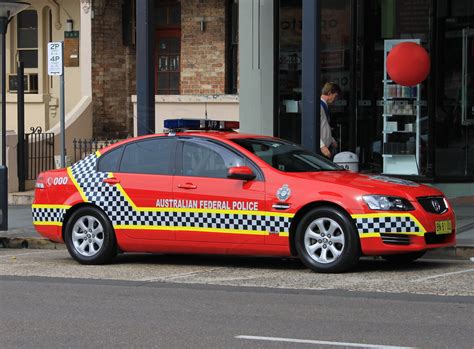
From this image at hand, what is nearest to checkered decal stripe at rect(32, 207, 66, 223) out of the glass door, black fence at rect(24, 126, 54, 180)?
the glass door

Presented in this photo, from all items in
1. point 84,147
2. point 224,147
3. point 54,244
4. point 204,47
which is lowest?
point 54,244

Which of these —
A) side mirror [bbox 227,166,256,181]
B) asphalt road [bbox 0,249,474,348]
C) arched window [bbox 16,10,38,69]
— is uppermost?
arched window [bbox 16,10,38,69]

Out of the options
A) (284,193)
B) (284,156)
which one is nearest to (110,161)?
(284,156)

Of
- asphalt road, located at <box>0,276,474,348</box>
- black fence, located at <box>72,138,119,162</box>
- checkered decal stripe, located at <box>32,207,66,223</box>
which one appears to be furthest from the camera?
black fence, located at <box>72,138,119,162</box>

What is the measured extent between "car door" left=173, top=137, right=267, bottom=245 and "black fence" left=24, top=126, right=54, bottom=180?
9.88 m

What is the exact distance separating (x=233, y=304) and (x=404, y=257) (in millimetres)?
3063

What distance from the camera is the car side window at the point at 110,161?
472 inches

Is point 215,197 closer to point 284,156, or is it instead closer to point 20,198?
point 284,156

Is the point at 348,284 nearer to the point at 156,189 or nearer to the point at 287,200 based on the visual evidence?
the point at 287,200

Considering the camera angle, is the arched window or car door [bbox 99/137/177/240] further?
the arched window

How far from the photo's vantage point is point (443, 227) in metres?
10.8

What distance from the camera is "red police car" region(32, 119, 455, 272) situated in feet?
34.7

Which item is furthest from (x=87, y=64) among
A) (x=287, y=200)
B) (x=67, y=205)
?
(x=287, y=200)

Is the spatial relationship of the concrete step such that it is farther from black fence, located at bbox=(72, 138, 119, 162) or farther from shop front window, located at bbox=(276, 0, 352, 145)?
shop front window, located at bbox=(276, 0, 352, 145)
